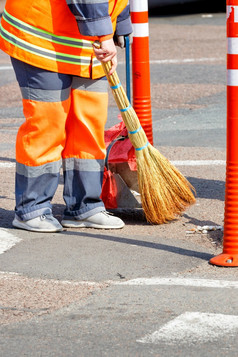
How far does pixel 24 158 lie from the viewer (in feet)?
17.7

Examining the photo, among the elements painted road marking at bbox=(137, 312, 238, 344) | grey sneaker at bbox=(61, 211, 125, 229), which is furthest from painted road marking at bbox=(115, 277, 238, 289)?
grey sneaker at bbox=(61, 211, 125, 229)

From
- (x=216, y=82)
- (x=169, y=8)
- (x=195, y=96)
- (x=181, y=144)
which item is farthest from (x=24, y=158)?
(x=169, y=8)

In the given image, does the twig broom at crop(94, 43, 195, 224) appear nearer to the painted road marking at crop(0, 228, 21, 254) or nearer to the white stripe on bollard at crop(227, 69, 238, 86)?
the painted road marking at crop(0, 228, 21, 254)

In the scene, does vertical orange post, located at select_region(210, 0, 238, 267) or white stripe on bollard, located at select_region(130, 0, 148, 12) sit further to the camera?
white stripe on bollard, located at select_region(130, 0, 148, 12)

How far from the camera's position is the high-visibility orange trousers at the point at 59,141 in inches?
207

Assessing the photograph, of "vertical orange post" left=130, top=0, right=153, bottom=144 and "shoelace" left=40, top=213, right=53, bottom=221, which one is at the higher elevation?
"vertical orange post" left=130, top=0, right=153, bottom=144

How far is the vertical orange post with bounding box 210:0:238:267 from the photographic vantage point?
452 cm

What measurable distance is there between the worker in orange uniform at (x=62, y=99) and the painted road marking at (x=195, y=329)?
1734 mm

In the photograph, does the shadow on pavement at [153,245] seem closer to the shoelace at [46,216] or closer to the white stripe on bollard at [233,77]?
the shoelace at [46,216]

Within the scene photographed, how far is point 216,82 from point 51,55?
21.6 feet

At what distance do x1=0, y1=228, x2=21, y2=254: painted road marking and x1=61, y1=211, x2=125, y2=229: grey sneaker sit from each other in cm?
40

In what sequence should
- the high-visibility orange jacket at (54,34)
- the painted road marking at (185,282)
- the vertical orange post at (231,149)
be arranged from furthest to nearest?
the high-visibility orange jacket at (54,34) → the vertical orange post at (231,149) → the painted road marking at (185,282)

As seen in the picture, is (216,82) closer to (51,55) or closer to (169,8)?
(51,55)

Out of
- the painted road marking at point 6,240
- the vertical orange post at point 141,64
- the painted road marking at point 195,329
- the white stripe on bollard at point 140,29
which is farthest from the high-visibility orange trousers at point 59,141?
the painted road marking at point 195,329
